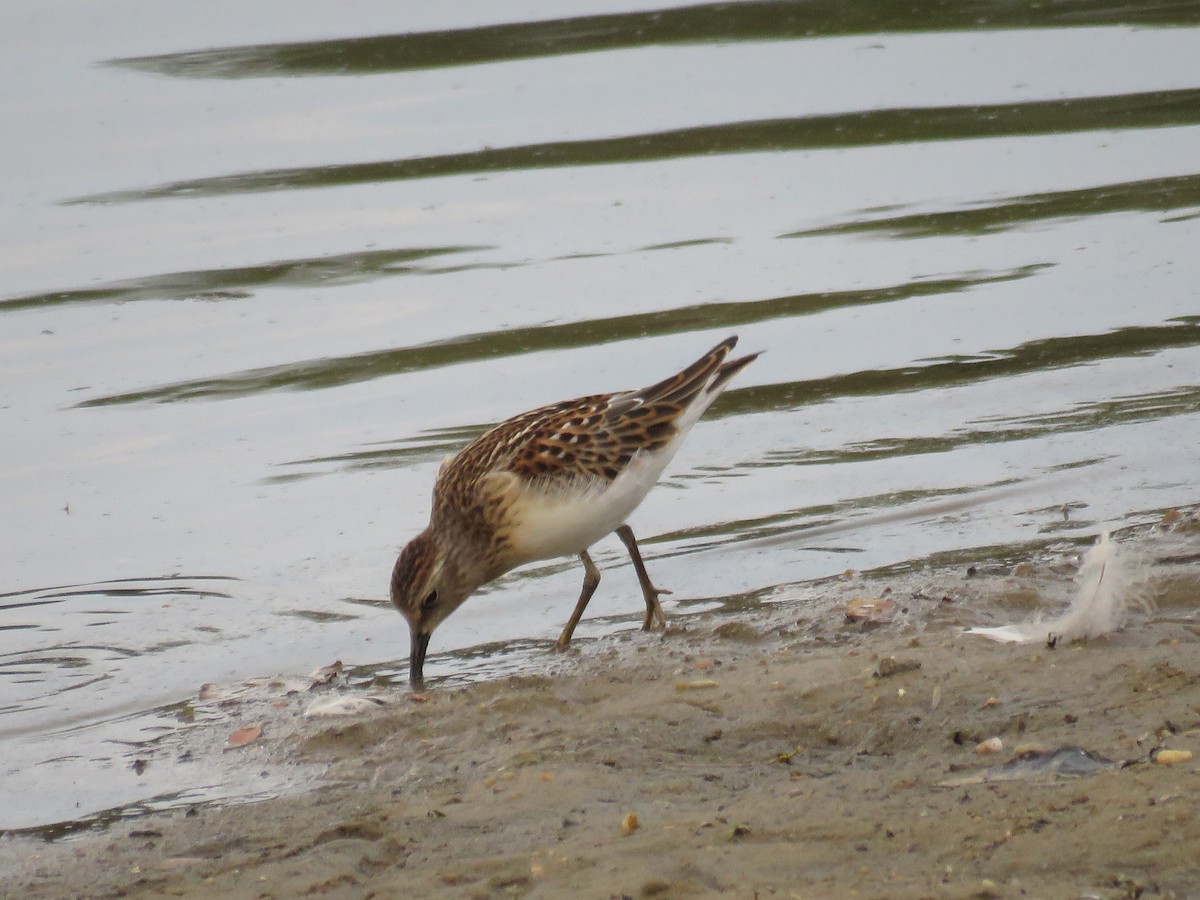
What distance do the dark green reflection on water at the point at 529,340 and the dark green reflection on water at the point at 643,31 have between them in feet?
16.1

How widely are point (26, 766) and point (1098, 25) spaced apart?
12137mm

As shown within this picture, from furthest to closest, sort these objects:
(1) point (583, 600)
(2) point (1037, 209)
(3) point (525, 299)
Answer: (2) point (1037, 209) → (3) point (525, 299) → (1) point (583, 600)

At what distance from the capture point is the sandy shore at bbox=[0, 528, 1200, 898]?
373 centimetres

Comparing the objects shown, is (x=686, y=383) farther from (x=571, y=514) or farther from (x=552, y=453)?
(x=571, y=514)

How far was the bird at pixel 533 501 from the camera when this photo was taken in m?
6.41

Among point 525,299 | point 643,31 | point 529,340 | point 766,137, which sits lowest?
point 529,340

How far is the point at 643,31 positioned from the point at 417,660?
9918 mm

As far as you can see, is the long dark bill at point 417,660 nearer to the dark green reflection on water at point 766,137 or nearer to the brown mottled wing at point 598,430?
the brown mottled wing at point 598,430

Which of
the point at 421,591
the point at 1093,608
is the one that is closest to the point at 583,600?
the point at 421,591

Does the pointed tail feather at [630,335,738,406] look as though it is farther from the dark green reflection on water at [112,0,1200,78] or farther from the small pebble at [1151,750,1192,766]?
the dark green reflection on water at [112,0,1200,78]

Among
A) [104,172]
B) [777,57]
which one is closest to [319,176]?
[104,172]

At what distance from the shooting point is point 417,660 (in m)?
6.29

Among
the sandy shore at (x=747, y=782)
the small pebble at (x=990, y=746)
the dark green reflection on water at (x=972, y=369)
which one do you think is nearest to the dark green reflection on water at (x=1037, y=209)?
the dark green reflection on water at (x=972, y=369)

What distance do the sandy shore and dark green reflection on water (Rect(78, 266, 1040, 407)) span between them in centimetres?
401
